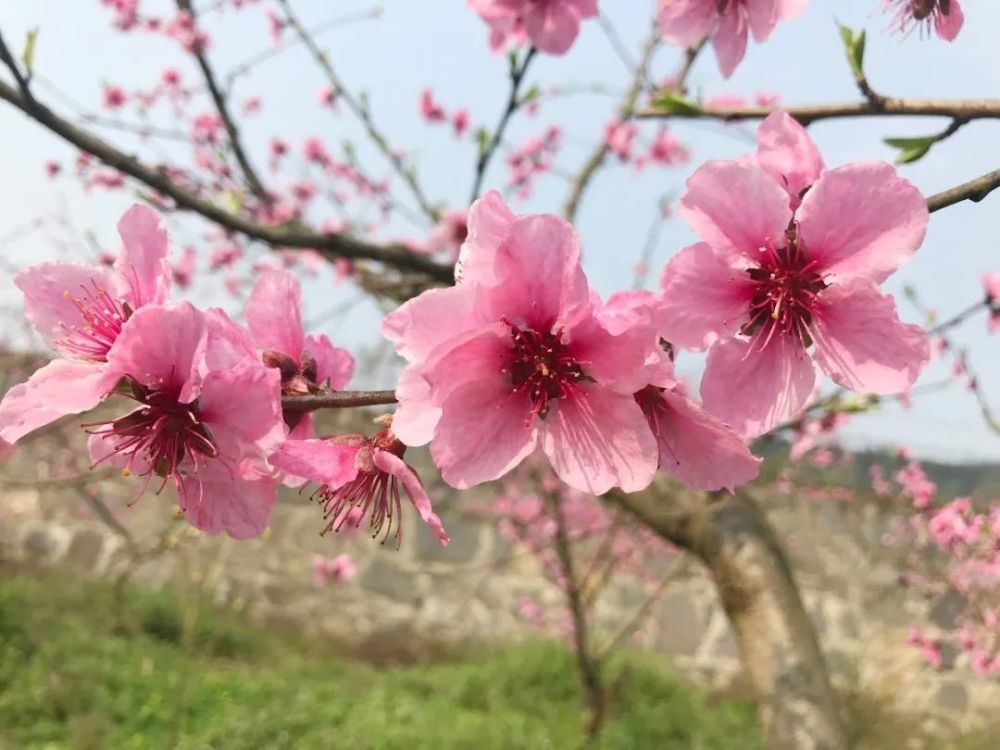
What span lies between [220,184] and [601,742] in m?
3.30

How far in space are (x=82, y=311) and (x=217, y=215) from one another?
79 centimetres

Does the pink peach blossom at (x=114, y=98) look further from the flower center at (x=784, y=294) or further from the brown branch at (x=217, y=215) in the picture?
the flower center at (x=784, y=294)

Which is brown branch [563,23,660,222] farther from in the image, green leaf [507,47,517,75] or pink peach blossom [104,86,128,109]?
pink peach blossom [104,86,128,109]

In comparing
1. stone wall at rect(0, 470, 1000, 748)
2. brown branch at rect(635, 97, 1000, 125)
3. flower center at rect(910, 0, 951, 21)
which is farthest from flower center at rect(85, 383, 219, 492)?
stone wall at rect(0, 470, 1000, 748)

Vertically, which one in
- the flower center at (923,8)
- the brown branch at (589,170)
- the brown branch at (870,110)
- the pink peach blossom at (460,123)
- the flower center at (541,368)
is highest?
the pink peach blossom at (460,123)

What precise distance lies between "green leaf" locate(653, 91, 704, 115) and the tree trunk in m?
1.59

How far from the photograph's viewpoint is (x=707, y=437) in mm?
645

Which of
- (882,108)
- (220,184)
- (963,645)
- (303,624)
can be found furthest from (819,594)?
(882,108)

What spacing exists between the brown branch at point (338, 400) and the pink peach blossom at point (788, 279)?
0.22 metres

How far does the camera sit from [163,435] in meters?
0.68

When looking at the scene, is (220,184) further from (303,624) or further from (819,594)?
(819,594)

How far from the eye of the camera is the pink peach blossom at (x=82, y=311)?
63cm

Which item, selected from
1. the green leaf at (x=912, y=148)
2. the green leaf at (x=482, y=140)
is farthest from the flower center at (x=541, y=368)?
the green leaf at (x=482, y=140)

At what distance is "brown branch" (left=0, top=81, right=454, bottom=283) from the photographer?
114 cm
